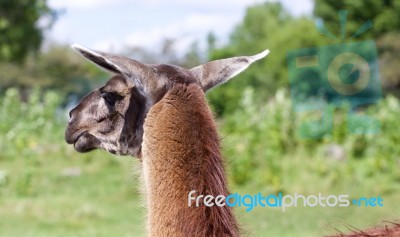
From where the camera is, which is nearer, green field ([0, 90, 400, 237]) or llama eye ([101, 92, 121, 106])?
llama eye ([101, 92, 121, 106])

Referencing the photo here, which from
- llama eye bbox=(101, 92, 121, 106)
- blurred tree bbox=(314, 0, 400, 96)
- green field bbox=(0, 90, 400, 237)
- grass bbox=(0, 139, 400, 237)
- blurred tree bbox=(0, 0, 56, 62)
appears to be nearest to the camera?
llama eye bbox=(101, 92, 121, 106)

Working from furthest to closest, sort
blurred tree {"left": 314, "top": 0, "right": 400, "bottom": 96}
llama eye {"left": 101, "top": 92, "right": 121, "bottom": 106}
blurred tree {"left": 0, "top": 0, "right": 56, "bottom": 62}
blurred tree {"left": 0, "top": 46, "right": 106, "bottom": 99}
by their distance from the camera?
1. blurred tree {"left": 0, "top": 46, "right": 106, "bottom": 99}
2. blurred tree {"left": 314, "top": 0, "right": 400, "bottom": 96}
3. blurred tree {"left": 0, "top": 0, "right": 56, "bottom": 62}
4. llama eye {"left": 101, "top": 92, "right": 121, "bottom": 106}

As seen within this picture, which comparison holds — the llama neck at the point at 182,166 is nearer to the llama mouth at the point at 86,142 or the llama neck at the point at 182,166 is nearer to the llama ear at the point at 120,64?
the llama ear at the point at 120,64

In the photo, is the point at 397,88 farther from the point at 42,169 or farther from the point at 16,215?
the point at 16,215

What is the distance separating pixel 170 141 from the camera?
383 cm

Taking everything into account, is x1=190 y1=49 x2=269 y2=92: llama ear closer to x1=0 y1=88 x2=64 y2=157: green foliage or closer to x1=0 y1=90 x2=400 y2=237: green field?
x1=0 y1=90 x2=400 y2=237: green field

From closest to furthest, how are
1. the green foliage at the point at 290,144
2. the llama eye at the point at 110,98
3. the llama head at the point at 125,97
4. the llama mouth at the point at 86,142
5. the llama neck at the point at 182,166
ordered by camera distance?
the llama neck at the point at 182,166, the llama head at the point at 125,97, the llama eye at the point at 110,98, the llama mouth at the point at 86,142, the green foliage at the point at 290,144

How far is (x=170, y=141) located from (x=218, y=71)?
0.74 m

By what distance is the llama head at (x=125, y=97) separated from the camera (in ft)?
12.7

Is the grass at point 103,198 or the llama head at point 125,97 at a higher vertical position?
the llama head at point 125,97

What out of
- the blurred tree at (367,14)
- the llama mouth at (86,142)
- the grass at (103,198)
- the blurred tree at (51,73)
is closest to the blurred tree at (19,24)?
the blurred tree at (51,73)

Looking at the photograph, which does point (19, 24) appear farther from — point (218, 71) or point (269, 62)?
point (218, 71)

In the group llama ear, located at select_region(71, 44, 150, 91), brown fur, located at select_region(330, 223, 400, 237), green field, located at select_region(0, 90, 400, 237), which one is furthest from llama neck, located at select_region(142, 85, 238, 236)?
green field, located at select_region(0, 90, 400, 237)

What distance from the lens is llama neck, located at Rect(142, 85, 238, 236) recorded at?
12.0 ft
